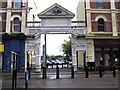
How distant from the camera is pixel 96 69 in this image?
106 ft

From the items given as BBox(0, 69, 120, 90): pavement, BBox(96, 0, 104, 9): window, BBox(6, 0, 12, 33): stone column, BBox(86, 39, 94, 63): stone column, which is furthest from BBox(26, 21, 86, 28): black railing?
BBox(0, 69, 120, 90): pavement

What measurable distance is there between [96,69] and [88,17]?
259 inches

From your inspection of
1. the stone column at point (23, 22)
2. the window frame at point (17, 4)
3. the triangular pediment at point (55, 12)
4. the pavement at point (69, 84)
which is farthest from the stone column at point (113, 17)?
the pavement at point (69, 84)

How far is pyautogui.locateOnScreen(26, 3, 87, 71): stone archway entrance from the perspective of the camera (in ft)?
106

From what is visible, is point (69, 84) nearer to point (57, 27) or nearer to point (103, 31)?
point (57, 27)

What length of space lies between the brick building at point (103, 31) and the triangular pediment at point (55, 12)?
2.56 metres

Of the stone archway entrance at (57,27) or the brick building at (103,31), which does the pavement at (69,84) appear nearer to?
the brick building at (103,31)

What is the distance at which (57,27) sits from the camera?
106 feet

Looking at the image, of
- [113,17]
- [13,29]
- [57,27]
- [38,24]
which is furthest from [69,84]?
[113,17]

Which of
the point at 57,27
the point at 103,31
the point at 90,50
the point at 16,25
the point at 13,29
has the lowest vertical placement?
the point at 90,50

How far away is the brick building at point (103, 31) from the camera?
32.4 meters

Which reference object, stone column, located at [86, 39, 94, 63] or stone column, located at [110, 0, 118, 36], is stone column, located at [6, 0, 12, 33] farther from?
stone column, located at [110, 0, 118, 36]

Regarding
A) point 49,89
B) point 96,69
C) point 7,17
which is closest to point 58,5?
point 7,17

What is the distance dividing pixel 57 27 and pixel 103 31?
594 cm
